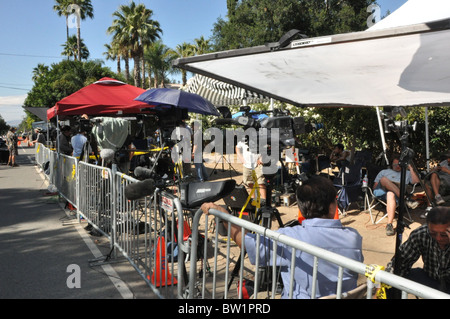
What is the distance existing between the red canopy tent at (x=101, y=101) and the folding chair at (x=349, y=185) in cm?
503

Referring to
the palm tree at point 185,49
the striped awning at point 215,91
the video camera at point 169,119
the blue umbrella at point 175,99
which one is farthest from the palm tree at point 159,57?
the video camera at point 169,119

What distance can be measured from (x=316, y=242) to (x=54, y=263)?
386 cm

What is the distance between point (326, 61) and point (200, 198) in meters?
1.48

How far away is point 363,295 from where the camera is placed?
1.74 meters

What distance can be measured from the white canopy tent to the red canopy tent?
5.27 metres

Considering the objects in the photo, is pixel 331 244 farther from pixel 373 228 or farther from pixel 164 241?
pixel 373 228

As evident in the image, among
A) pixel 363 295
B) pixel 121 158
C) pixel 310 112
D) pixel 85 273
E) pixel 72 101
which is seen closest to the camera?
pixel 363 295

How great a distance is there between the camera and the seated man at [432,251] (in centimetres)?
262

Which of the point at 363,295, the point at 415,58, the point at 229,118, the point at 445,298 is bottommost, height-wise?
the point at 363,295

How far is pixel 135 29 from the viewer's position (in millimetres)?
34812

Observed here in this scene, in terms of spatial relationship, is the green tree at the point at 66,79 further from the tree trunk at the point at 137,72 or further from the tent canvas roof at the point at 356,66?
the tent canvas roof at the point at 356,66

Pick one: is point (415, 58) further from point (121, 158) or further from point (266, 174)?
point (121, 158)

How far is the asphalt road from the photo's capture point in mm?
3715
